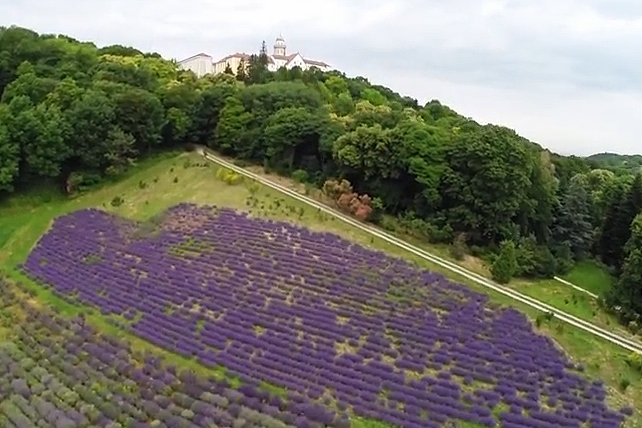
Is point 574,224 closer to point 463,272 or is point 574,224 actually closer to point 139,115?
point 463,272

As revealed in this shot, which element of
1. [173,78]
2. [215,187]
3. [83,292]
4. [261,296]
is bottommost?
[83,292]

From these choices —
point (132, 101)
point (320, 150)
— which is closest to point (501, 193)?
point (320, 150)

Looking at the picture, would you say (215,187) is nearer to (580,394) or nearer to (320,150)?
(320,150)

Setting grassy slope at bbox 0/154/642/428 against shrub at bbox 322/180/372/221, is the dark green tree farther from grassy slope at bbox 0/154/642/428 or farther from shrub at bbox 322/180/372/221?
shrub at bbox 322/180/372/221

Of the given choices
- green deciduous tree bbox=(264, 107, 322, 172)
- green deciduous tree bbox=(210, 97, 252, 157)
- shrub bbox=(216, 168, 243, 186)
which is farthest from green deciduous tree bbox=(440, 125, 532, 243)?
green deciduous tree bbox=(210, 97, 252, 157)

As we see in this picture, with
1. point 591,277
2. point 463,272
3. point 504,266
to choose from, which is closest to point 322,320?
point 463,272

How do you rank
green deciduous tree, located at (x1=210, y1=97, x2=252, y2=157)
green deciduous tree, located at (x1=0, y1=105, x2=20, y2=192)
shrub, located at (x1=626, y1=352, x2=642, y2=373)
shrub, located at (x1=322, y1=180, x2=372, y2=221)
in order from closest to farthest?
shrub, located at (x1=626, y1=352, x2=642, y2=373), shrub, located at (x1=322, y1=180, x2=372, y2=221), green deciduous tree, located at (x1=0, y1=105, x2=20, y2=192), green deciduous tree, located at (x1=210, y1=97, x2=252, y2=157)
